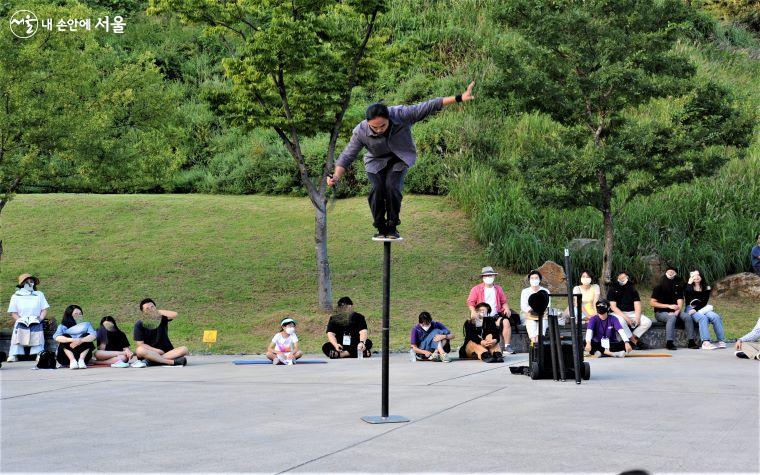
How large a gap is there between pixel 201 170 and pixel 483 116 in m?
10.6

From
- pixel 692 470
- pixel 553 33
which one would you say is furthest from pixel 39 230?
pixel 692 470

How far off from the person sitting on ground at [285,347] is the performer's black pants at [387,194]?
7113 millimetres

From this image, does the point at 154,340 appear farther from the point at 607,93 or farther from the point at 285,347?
the point at 607,93

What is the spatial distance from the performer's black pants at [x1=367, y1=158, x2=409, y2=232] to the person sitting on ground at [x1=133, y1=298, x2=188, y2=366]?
7596mm

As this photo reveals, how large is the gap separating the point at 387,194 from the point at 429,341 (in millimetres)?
7400

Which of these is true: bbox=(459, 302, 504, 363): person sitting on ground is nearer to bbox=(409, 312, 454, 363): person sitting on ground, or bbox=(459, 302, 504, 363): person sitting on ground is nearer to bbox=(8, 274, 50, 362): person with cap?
bbox=(409, 312, 454, 363): person sitting on ground

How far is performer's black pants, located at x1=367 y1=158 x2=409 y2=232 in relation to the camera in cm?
812

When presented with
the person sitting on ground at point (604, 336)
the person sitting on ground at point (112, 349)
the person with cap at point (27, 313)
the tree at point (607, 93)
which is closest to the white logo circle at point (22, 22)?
the person with cap at point (27, 313)

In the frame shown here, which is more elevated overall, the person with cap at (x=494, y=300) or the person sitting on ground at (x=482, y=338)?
the person with cap at (x=494, y=300)

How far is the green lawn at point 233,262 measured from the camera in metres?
20.9

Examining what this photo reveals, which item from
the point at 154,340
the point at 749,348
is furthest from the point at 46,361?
the point at 749,348

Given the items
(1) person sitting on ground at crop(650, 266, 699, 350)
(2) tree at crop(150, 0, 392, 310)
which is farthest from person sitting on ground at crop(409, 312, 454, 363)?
(2) tree at crop(150, 0, 392, 310)

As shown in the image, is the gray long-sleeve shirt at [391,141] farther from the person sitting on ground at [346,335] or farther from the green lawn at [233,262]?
the green lawn at [233,262]

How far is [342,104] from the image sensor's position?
2133 cm
